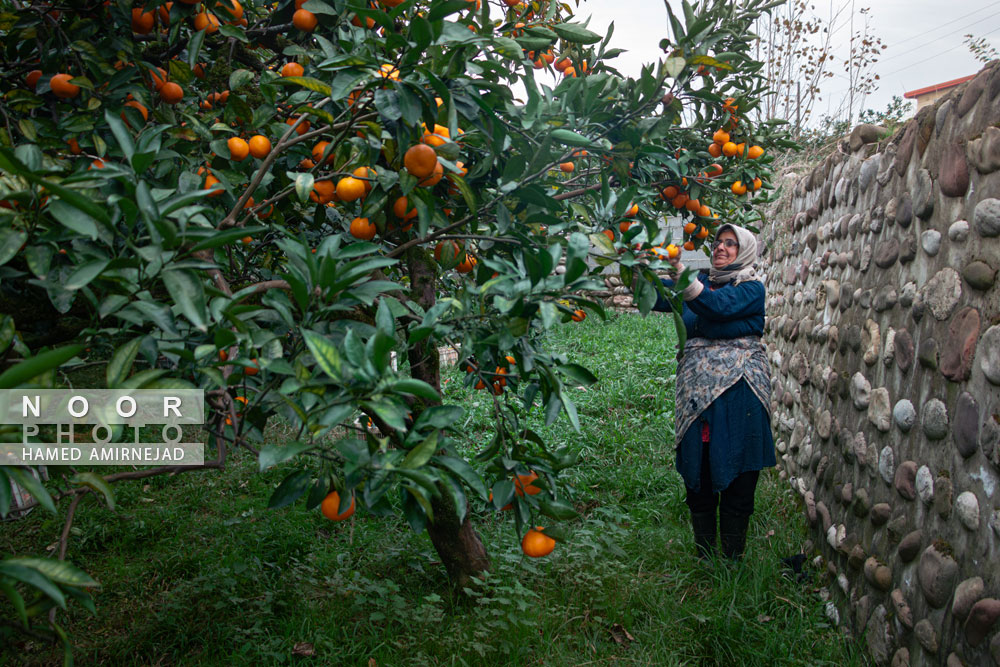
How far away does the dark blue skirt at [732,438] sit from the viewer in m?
2.57

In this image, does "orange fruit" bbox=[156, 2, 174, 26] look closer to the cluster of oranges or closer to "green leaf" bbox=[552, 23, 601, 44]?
"green leaf" bbox=[552, 23, 601, 44]

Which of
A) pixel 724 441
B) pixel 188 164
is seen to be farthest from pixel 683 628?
pixel 188 164

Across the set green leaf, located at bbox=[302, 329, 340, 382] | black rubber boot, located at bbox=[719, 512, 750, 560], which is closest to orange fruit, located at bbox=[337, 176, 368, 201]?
green leaf, located at bbox=[302, 329, 340, 382]

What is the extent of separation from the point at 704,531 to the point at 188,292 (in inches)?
93.5

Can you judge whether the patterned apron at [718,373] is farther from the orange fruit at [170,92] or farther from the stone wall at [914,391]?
the orange fruit at [170,92]

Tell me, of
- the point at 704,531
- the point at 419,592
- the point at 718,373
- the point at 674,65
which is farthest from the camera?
the point at 704,531

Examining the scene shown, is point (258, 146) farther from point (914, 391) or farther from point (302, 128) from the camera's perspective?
point (914, 391)

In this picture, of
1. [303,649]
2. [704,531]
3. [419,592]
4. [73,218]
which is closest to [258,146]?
[73,218]

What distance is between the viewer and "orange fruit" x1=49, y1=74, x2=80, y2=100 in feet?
5.02

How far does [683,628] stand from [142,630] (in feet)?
6.17

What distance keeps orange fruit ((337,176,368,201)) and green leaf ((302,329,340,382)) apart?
1.73 feet

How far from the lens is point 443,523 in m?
2.34

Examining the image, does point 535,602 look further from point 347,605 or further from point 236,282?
point 236,282

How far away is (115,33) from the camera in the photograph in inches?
65.7
